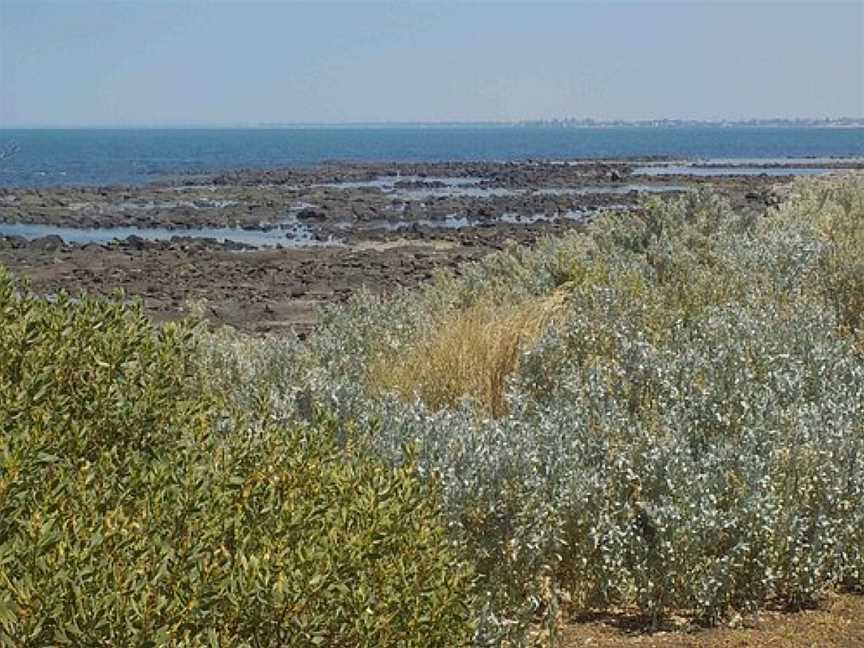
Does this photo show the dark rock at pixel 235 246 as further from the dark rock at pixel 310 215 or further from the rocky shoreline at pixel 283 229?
the dark rock at pixel 310 215

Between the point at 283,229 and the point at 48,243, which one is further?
the point at 283,229

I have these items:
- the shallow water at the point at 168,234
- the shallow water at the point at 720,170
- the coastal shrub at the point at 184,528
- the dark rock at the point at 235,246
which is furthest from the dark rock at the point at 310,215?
the coastal shrub at the point at 184,528

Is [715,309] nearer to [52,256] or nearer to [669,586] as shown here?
[669,586]

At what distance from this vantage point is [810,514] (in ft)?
18.5

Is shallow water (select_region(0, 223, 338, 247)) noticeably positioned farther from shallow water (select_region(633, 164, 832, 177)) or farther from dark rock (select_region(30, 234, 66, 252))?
shallow water (select_region(633, 164, 832, 177))

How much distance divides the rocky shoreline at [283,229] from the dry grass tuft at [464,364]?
7.06 ft

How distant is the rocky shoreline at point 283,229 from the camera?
25.8 meters

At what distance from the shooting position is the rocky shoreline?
84.5 feet

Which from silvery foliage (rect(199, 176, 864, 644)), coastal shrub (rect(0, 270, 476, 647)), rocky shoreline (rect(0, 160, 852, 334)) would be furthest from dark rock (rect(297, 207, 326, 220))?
coastal shrub (rect(0, 270, 476, 647))

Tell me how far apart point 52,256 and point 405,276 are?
950 cm

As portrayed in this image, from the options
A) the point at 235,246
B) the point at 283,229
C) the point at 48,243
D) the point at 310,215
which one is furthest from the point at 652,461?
the point at 310,215

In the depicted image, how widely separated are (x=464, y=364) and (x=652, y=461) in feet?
9.16

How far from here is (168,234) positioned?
38375 millimetres

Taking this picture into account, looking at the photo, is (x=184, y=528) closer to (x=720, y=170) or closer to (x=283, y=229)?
(x=283, y=229)
